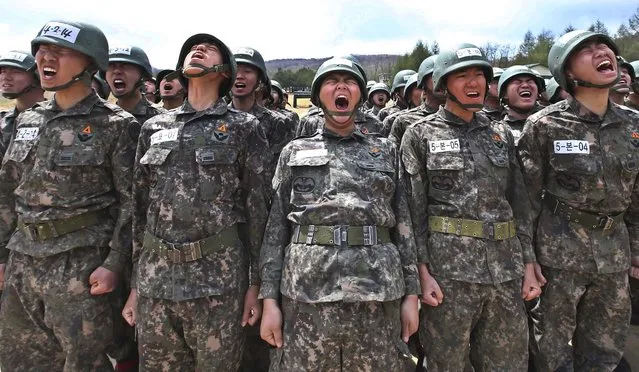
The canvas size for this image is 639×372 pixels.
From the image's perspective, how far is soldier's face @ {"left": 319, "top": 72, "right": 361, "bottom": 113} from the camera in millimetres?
3016

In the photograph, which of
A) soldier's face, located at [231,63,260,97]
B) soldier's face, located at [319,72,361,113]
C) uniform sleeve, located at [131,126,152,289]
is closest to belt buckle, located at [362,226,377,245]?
soldier's face, located at [319,72,361,113]

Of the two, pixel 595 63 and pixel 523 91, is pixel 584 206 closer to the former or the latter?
pixel 595 63

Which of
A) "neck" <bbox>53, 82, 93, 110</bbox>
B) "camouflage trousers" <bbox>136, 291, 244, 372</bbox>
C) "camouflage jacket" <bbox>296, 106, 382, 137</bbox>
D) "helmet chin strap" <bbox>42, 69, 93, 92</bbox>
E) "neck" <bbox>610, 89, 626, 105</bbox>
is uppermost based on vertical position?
"helmet chin strap" <bbox>42, 69, 93, 92</bbox>

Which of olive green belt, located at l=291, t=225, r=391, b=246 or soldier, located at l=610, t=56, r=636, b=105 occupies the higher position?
soldier, located at l=610, t=56, r=636, b=105

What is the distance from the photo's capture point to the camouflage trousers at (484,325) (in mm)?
3154

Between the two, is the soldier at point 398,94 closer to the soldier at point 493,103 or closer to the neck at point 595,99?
the soldier at point 493,103

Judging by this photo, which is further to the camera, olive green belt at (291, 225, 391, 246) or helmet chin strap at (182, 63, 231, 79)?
helmet chin strap at (182, 63, 231, 79)

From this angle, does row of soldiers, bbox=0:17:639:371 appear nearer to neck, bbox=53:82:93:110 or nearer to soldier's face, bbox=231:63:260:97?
neck, bbox=53:82:93:110

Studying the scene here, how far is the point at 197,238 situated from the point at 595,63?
11.2ft

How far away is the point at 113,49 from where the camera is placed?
5180 millimetres

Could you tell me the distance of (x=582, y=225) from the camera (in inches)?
140

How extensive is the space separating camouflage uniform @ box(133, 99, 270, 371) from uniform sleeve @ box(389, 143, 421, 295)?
951 millimetres

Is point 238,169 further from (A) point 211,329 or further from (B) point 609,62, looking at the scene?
(B) point 609,62

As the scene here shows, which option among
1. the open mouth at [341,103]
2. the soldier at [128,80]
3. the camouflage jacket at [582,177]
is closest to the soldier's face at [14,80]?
the soldier at [128,80]
